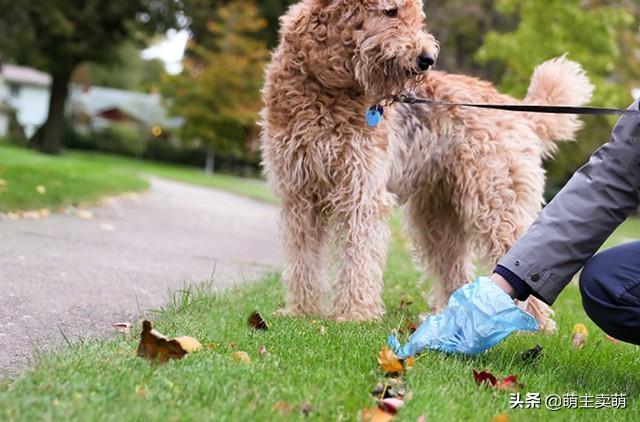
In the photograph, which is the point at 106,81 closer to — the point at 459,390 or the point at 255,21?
the point at 255,21

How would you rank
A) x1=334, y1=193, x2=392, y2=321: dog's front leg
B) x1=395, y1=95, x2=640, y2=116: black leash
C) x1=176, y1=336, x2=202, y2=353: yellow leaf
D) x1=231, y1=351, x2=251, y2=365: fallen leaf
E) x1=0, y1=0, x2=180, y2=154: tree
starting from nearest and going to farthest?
1. x1=231, y1=351, x2=251, y2=365: fallen leaf
2. x1=176, y1=336, x2=202, y2=353: yellow leaf
3. x1=395, y1=95, x2=640, y2=116: black leash
4. x1=334, y1=193, x2=392, y2=321: dog's front leg
5. x1=0, y1=0, x2=180, y2=154: tree

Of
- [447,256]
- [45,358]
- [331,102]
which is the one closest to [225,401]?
[45,358]

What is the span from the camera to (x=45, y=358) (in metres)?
3.17

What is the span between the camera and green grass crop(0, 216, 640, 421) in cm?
265

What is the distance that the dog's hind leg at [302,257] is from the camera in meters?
5.13

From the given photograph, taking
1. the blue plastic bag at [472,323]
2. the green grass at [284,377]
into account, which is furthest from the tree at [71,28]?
the blue plastic bag at [472,323]

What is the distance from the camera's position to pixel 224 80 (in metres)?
37.5

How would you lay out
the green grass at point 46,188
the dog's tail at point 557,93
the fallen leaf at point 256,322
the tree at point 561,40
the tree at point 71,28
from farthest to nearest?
1. the tree at point 71,28
2. the tree at point 561,40
3. the green grass at point 46,188
4. the dog's tail at point 557,93
5. the fallen leaf at point 256,322

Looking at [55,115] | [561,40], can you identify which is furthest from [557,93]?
[55,115]

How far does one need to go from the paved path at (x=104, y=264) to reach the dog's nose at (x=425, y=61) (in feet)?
5.69

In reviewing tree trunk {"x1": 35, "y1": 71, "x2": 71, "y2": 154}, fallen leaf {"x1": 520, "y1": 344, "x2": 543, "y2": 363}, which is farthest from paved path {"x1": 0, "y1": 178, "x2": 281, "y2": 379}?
tree trunk {"x1": 35, "y1": 71, "x2": 71, "y2": 154}

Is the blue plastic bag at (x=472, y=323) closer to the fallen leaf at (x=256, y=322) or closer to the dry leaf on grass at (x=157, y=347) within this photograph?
the fallen leaf at (x=256, y=322)

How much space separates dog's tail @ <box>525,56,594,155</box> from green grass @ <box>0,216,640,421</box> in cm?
182

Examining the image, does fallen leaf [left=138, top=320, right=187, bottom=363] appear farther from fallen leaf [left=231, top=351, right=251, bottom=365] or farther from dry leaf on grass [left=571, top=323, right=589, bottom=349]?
dry leaf on grass [left=571, top=323, right=589, bottom=349]
